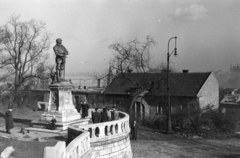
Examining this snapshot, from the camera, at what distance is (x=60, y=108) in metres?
14.1

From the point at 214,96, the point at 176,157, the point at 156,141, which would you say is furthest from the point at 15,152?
the point at 214,96

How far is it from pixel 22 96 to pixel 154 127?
657 inches

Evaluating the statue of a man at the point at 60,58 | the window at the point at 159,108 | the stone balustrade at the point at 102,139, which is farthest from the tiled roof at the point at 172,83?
the stone balustrade at the point at 102,139

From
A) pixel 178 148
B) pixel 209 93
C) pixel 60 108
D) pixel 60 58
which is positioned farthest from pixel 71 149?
pixel 209 93

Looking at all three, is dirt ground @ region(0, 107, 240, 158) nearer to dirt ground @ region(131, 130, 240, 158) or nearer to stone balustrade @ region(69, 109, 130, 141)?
dirt ground @ region(131, 130, 240, 158)

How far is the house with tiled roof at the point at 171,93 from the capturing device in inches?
1231

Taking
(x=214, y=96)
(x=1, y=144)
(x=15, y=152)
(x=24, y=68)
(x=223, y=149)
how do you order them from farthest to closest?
(x=214, y=96) → (x=24, y=68) → (x=223, y=149) → (x=1, y=144) → (x=15, y=152)

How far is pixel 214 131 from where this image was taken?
80.2ft

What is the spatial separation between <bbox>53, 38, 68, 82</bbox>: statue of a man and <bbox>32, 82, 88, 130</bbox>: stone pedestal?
0.55 metres

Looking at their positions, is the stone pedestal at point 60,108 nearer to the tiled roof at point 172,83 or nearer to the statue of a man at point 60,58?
the statue of a man at point 60,58

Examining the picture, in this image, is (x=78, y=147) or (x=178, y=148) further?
(x=178, y=148)

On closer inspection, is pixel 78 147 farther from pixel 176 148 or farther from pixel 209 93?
pixel 209 93

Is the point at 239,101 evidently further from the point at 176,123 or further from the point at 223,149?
the point at 223,149

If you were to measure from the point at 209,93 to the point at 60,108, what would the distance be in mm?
24616
